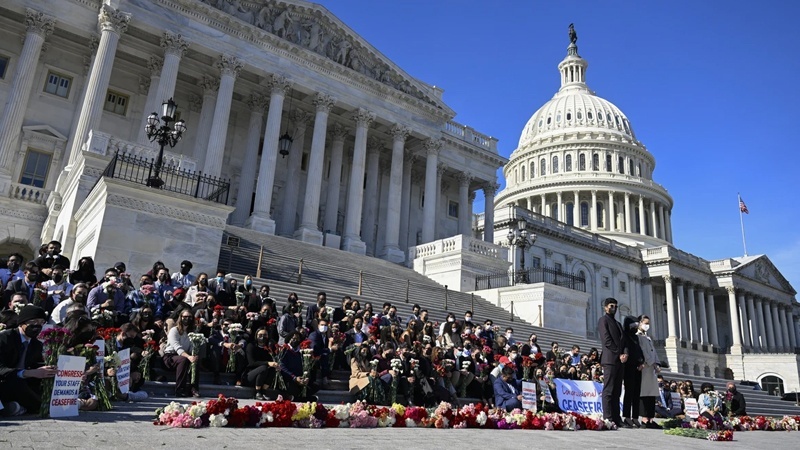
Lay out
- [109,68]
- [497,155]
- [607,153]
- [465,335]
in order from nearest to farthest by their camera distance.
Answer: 1. [465,335]
2. [109,68]
3. [497,155]
4. [607,153]

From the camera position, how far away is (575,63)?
114 m

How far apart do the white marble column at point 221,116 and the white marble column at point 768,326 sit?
255 ft

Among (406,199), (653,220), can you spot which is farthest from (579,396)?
(653,220)

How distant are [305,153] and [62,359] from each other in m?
32.2

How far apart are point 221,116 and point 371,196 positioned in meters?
13.0

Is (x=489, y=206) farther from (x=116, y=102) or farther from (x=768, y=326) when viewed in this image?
(x=768, y=326)

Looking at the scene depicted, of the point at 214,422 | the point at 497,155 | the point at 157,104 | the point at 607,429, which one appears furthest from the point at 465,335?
the point at 497,155

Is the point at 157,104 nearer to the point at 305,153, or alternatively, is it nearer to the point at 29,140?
the point at 29,140

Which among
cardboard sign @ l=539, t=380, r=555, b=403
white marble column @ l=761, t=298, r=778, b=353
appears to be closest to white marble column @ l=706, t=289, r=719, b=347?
white marble column @ l=761, t=298, r=778, b=353

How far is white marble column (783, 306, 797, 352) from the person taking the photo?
80.4 meters

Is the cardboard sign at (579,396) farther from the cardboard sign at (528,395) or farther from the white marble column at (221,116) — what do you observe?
the white marble column at (221,116)

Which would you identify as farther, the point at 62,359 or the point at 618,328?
the point at 618,328

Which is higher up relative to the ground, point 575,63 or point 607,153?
point 575,63

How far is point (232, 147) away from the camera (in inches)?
1401
